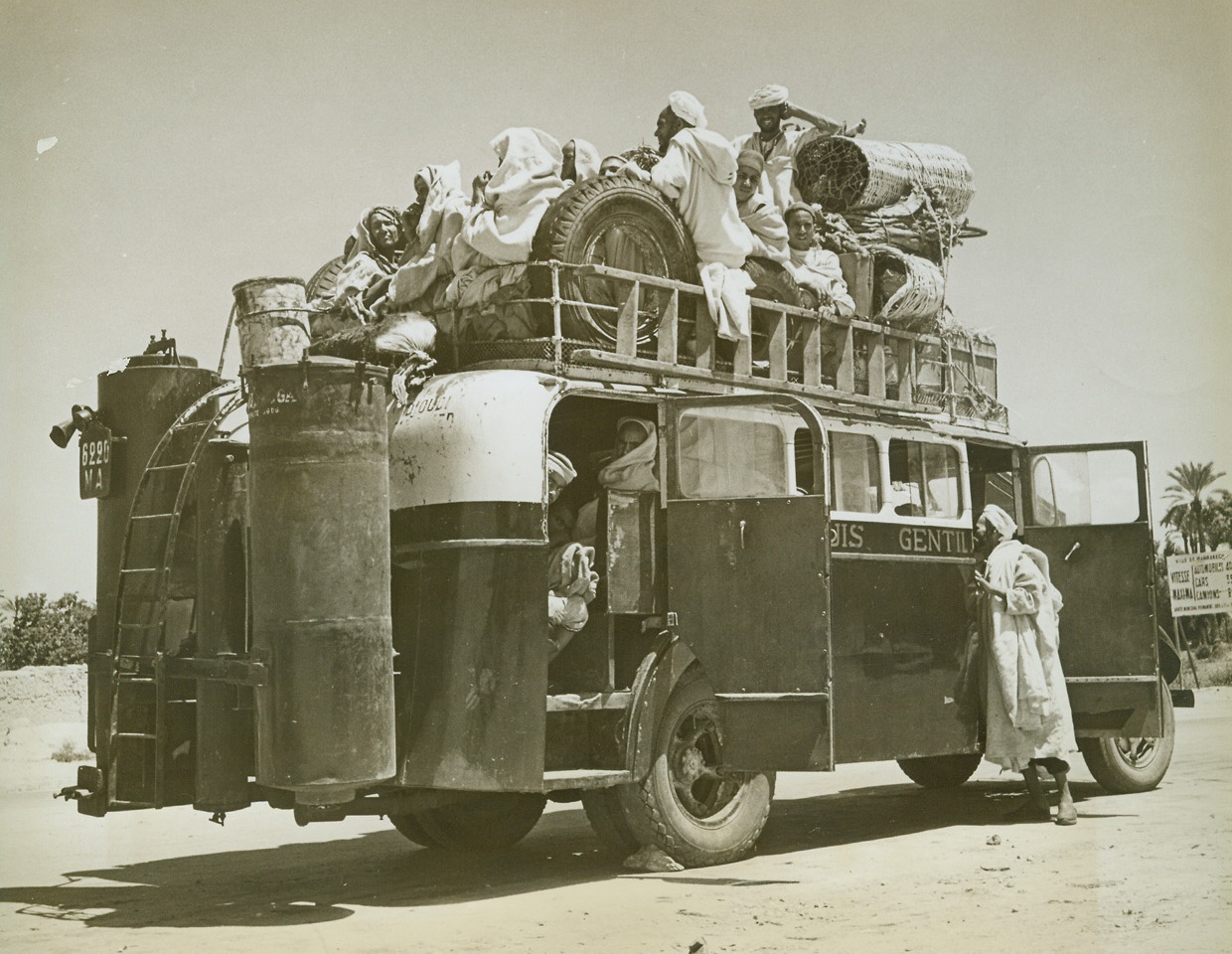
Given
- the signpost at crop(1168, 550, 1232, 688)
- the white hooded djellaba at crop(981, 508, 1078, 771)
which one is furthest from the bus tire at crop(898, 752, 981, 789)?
the signpost at crop(1168, 550, 1232, 688)

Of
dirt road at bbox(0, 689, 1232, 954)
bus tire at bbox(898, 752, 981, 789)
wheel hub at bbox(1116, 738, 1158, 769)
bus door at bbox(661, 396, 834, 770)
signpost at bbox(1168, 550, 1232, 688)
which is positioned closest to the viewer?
dirt road at bbox(0, 689, 1232, 954)

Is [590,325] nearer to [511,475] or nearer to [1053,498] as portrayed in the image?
[511,475]

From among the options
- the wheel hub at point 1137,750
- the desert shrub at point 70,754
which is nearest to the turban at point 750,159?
the wheel hub at point 1137,750

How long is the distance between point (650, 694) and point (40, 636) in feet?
45.0

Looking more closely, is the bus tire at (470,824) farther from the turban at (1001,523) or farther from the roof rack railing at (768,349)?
the turban at (1001,523)

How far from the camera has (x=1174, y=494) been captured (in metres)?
27.9

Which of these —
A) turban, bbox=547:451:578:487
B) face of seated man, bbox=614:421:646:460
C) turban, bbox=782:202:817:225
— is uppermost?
turban, bbox=782:202:817:225

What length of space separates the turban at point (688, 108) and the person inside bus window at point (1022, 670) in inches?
119

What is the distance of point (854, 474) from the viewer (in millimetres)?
9219

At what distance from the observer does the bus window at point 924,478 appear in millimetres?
9719

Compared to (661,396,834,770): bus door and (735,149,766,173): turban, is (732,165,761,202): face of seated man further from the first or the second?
(661,396,834,770): bus door

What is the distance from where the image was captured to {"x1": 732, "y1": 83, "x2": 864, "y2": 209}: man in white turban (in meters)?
10.2

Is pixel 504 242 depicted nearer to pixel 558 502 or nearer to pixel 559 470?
pixel 559 470

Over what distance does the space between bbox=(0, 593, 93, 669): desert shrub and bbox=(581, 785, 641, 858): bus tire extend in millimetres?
12539
